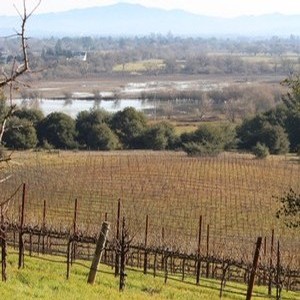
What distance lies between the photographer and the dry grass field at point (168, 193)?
23.6 meters

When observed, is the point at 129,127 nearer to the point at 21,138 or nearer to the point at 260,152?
the point at 21,138

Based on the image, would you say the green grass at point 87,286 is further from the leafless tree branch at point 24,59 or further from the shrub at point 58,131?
the shrub at point 58,131

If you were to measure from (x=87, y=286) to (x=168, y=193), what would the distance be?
20946 mm

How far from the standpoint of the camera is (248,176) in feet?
117

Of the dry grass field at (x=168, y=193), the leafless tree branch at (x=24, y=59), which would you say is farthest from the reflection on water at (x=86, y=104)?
the leafless tree branch at (x=24, y=59)

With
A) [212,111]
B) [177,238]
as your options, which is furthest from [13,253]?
[212,111]

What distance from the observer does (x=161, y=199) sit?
30266mm

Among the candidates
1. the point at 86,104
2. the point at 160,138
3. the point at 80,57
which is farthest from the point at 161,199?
the point at 80,57

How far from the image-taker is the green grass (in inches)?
376

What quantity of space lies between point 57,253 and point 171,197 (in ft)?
40.9

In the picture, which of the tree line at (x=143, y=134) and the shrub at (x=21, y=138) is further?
the tree line at (x=143, y=134)

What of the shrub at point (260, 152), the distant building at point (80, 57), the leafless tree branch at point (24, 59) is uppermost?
the leafless tree branch at point (24, 59)

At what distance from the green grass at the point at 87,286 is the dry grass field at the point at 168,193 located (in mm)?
4498

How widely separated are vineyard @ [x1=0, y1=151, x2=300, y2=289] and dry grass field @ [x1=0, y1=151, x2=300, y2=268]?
1.7 inches
